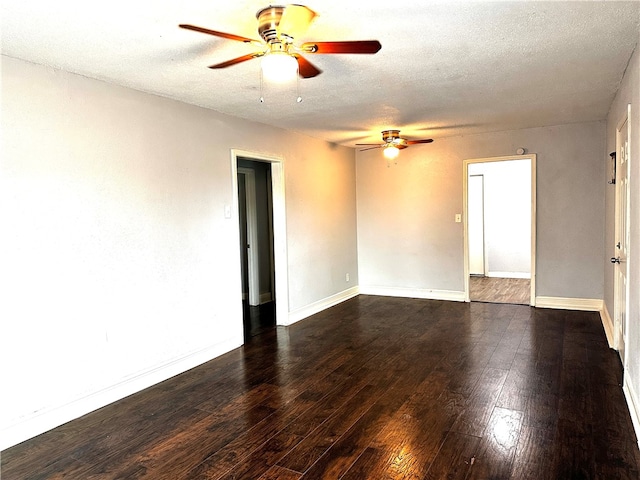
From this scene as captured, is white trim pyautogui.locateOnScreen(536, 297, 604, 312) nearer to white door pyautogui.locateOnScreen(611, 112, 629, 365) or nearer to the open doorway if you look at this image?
white door pyautogui.locateOnScreen(611, 112, 629, 365)

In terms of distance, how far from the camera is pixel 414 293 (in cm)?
655

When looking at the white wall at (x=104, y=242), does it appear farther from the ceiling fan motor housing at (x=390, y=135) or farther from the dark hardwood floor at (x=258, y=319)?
the ceiling fan motor housing at (x=390, y=135)

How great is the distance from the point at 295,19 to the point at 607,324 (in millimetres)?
4465

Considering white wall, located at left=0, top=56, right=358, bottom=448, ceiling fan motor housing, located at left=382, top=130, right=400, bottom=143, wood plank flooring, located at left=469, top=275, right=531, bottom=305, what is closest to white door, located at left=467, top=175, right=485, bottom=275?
wood plank flooring, located at left=469, top=275, right=531, bottom=305

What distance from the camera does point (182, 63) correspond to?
2840 mm

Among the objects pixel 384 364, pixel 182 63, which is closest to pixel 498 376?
pixel 384 364

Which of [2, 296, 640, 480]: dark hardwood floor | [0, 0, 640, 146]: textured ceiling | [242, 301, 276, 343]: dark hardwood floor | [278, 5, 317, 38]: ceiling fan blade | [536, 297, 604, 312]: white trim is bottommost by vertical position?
[2, 296, 640, 480]: dark hardwood floor

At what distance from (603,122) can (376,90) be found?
131 inches

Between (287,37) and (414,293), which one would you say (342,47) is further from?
(414,293)

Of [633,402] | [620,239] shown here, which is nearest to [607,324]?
[620,239]

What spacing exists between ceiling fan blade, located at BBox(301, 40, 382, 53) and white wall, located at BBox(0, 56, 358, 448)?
186 cm

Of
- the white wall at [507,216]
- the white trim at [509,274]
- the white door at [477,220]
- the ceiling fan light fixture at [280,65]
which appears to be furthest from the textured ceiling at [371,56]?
the white trim at [509,274]

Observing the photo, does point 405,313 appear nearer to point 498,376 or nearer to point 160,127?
point 498,376

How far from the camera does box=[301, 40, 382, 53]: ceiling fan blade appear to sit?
199 centimetres
